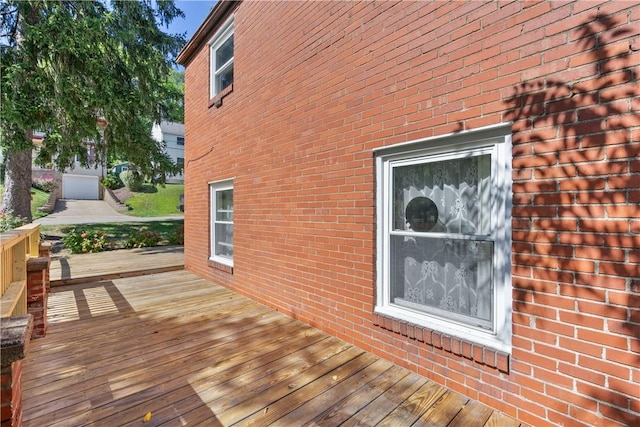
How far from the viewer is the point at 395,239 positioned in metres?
3.07

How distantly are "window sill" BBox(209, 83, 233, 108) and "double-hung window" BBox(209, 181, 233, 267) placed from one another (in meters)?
1.53

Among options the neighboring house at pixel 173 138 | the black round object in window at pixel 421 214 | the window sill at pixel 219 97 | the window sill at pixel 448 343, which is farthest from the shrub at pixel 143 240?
the neighboring house at pixel 173 138

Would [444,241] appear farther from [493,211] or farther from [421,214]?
[493,211]

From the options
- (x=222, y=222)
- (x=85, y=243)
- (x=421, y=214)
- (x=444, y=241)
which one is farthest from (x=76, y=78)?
(x=444, y=241)

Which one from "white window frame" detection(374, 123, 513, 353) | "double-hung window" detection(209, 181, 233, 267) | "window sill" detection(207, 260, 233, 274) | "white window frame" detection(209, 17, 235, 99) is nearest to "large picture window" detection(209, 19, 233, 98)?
"white window frame" detection(209, 17, 235, 99)

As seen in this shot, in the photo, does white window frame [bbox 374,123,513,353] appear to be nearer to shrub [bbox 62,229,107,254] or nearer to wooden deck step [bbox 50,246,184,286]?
wooden deck step [bbox 50,246,184,286]

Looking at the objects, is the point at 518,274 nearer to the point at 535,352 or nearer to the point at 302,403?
the point at 535,352

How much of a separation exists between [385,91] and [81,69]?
33.9 ft

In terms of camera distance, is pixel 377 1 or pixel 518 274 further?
pixel 377 1

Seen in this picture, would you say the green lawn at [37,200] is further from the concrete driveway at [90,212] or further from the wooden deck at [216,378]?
the wooden deck at [216,378]

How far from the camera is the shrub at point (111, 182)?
26458 mm

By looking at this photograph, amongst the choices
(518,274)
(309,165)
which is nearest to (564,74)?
(518,274)

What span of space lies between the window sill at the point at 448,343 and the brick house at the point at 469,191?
0.5 inches

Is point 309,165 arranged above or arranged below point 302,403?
above
